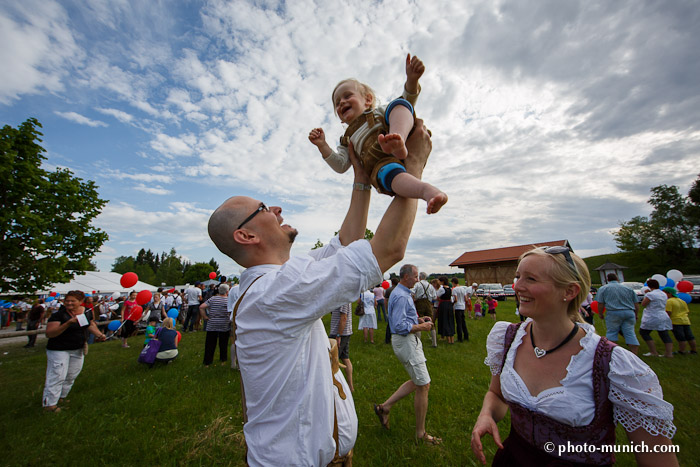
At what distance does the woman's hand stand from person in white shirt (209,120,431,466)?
0.89 meters

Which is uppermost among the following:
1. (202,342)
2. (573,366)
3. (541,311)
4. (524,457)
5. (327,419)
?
(541,311)

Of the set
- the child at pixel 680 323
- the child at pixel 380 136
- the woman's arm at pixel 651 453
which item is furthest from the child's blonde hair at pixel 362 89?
the child at pixel 680 323

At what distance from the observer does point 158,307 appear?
12570 millimetres

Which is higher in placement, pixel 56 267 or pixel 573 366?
pixel 56 267

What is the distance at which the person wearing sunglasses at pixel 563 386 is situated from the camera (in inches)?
65.1

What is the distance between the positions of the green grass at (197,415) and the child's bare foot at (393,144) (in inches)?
42.6

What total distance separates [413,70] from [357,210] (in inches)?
37.8

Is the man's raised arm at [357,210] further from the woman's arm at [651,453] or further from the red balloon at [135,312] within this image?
the red balloon at [135,312]

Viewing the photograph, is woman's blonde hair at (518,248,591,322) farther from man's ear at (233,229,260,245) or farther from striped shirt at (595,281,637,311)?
striped shirt at (595,281,637,311)

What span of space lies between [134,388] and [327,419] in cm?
793

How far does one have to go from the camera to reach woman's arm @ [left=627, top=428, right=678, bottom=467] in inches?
63.0

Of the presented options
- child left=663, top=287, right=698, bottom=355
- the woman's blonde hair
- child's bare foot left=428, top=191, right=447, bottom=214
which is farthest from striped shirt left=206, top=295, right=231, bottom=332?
child left=663, top=287, right=698, bottom=355

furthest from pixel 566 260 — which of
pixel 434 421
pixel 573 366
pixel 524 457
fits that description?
pixel 434 421

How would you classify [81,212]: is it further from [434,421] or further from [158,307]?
[434,421]
